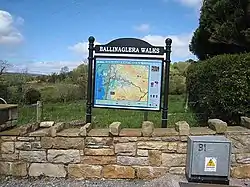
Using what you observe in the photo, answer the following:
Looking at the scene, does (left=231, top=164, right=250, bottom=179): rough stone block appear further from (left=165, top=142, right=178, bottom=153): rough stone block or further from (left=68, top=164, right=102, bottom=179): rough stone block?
(left=68, top=164, right=102, bottom=179): rough stone block

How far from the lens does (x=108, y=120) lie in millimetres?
7172

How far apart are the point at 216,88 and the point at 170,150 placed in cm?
194

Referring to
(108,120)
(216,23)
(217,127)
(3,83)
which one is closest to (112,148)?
→ (217,127)

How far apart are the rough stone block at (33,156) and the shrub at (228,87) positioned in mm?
3005

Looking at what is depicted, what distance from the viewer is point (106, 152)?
3885 mm

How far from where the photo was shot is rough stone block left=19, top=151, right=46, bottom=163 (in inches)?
154

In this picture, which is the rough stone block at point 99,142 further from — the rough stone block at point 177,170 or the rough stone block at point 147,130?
the rough stone block at point 177,170

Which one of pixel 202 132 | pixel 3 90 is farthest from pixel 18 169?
pixel 3 90

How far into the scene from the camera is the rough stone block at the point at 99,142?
388cm

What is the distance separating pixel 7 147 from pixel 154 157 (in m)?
1.85

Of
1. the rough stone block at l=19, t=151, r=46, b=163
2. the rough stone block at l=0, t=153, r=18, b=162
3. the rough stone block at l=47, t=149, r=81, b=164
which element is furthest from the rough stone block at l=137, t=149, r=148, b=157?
the rough stone block at l=0, t=153, r=18, b=162

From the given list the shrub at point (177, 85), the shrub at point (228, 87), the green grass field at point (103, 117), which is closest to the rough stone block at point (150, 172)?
the shrub at point (228, 87)

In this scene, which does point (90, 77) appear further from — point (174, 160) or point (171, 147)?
point (174, 160)

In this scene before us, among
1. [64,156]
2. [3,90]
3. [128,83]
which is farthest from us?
[3,90]
